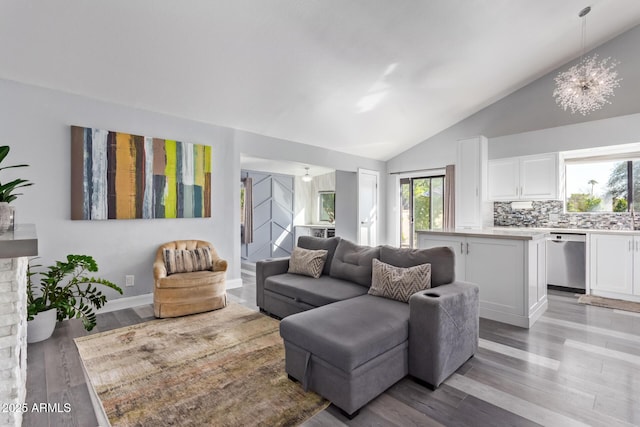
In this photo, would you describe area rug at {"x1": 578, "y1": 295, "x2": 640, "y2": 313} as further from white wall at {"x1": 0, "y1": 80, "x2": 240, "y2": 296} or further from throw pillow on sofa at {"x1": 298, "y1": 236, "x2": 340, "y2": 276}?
white wall at {"x1": 0, "y1": 80, "x2": 240, "y2": 296}

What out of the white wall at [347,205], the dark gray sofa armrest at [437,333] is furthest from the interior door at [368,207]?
the dark gray sofa armrest at [437,333]

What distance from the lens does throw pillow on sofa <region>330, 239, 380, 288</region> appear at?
307cm

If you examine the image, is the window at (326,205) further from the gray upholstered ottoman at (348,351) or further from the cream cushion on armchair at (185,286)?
the gray upholstered ottoman at (348,351)

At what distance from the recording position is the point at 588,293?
175 inches

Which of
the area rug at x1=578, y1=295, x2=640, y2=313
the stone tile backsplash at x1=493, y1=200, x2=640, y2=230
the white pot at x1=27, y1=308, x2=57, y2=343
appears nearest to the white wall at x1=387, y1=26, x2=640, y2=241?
the stone tile backsplash at x1=493, y1=200, x2=640, y2=230

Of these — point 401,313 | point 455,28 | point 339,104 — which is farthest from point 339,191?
point 401,313

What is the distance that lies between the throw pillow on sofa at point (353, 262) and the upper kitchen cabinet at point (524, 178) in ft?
11.9

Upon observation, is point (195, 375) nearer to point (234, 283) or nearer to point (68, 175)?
point (234, 283)

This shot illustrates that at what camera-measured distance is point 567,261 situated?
15.2 ft

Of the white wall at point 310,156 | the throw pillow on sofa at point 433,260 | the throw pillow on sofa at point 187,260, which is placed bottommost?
the throw pillow on sofa at point 187,260

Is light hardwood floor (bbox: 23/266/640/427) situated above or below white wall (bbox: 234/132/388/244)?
below

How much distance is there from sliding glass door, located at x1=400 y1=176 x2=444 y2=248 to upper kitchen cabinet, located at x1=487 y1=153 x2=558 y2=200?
1.17 metres

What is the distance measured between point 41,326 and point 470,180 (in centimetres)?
610

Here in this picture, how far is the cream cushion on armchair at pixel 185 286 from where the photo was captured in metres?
3.39
